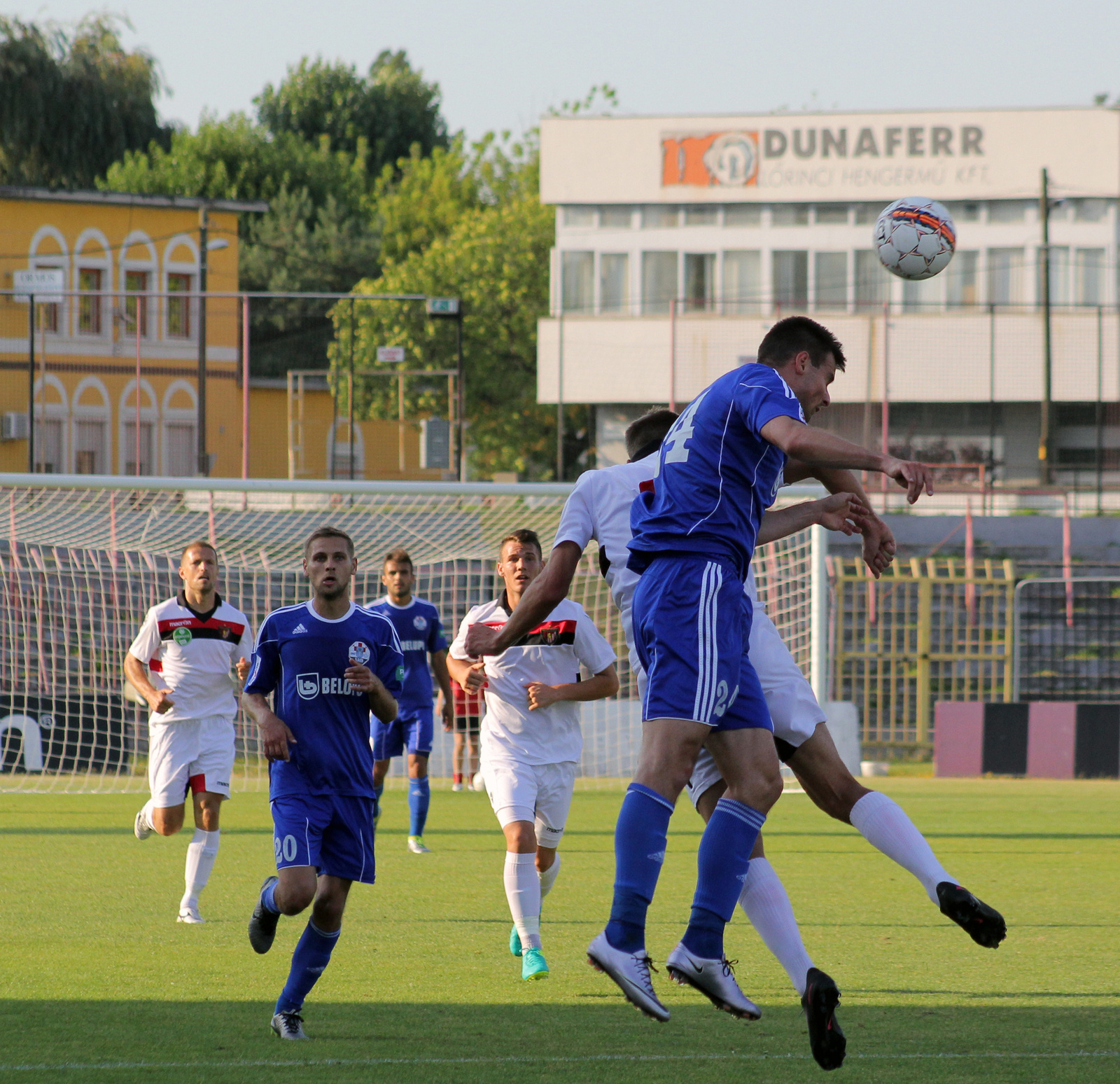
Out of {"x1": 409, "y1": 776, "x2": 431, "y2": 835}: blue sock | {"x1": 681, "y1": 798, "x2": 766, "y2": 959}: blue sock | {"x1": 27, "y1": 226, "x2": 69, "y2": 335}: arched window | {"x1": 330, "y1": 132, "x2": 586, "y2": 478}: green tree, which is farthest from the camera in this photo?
{"x1": 330, "y1": 132, "x2": 586, "y2": 478}: green tree

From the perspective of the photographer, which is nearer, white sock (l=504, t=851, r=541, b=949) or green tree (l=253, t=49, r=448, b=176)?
white sock (l=504, t=851, r=541, b=949)

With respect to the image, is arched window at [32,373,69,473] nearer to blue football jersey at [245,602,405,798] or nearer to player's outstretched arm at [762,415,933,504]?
blue football jersey at [245,602,405,798]

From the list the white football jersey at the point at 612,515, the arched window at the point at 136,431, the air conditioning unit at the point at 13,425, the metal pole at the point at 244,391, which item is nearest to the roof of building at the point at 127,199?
the metal pole at the point at 244,391

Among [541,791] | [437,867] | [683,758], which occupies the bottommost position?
[437,867]

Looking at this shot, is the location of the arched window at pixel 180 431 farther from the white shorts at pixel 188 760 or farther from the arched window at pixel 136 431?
the white shorts at pixel 188 760

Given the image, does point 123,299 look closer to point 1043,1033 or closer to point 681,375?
point 681,375

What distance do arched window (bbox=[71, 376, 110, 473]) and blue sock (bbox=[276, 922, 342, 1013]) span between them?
26.0 meters

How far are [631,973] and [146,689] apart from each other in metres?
5.54

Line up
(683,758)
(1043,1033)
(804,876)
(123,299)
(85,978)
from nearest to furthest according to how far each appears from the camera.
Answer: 1. (683,758)
2. (1043,1033)
3. (85,978)
4. (804,876)
5. (123,299)

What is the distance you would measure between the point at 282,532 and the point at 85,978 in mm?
13126

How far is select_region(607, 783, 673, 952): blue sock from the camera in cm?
455

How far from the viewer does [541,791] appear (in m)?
7.56

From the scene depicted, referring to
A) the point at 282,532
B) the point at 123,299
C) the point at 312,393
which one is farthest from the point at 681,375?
the point at 282,532

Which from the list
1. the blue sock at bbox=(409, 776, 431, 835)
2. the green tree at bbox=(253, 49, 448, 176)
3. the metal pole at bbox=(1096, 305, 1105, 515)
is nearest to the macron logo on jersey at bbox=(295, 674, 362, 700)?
the blue sock at bbox=(409, 776, 431, 835)
